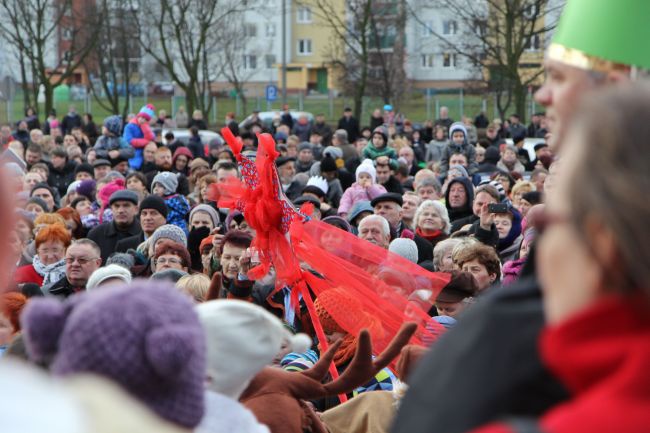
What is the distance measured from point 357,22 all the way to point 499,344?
35828 millimetres

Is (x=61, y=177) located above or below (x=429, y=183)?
below

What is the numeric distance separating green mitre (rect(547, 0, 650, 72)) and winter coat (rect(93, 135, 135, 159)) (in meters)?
15.4

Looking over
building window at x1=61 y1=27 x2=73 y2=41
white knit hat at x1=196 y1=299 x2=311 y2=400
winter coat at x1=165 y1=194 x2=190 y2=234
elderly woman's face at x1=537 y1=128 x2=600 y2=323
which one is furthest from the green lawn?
elderly woman's face at x1=537 y1=128 x2=600 y2=323

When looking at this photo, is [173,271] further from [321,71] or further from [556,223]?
[321,71]

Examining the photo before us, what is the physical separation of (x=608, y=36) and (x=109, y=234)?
841 cm

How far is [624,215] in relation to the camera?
1.30 meters

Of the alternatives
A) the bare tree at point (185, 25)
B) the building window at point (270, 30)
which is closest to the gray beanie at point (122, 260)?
the bare tree at point (185, 25)

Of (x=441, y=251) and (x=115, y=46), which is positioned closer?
(x=441, y=251)

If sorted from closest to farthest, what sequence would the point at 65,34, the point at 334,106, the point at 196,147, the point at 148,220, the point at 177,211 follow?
the point at 148,220, the point at 177,211, the point at 196,147, the point at 65,34, the point at 334,106

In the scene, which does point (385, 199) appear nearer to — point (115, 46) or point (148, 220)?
point (148, 220)

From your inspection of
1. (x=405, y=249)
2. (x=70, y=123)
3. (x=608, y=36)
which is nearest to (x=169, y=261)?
(x=405, y=249)

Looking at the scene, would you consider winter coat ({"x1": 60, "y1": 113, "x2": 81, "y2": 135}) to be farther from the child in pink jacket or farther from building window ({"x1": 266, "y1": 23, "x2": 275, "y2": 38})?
building window ({"x1": 266, "y1": 23, "x2": 275, "y2": 38})

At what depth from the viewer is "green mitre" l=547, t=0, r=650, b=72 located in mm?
2299

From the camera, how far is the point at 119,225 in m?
10.4
